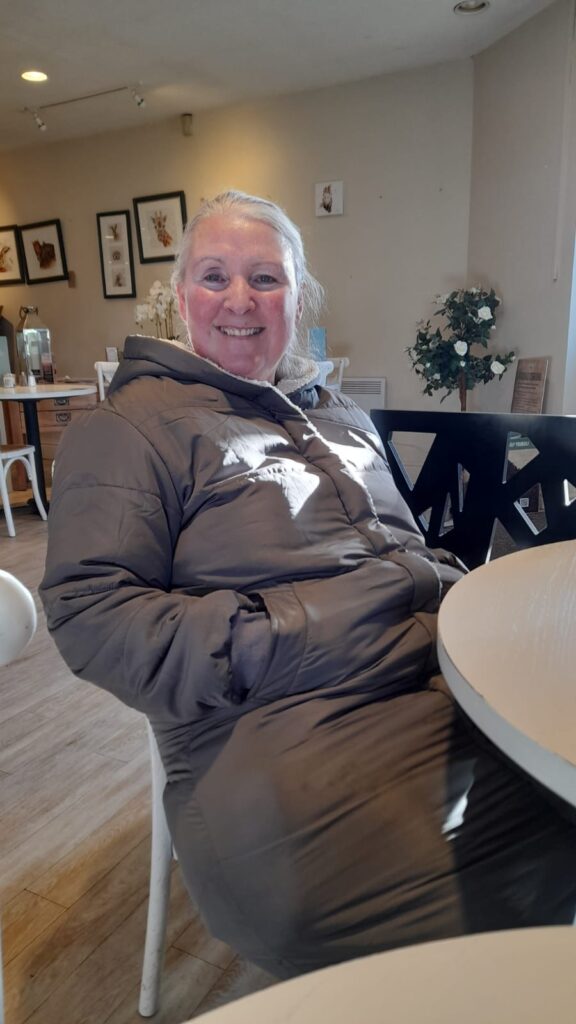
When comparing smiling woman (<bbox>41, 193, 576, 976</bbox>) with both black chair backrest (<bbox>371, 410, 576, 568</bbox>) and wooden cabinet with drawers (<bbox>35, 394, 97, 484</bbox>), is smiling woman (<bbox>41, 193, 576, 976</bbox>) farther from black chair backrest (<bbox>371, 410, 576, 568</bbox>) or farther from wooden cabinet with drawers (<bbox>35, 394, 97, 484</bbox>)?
wooden cabinet with drawers (<bbox>35, 394, 97, 484</bbox>)

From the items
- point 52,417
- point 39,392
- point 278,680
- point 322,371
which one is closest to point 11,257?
point 52,417

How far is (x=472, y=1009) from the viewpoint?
0.97ft

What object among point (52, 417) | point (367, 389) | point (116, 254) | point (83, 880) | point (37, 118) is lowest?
point (83, 880)

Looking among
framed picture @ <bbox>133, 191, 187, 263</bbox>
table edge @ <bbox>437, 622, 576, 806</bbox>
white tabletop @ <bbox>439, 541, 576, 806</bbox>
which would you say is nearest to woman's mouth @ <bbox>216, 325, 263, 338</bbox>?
white tabletop @ <bbox>439, 541, 576, 806</bbox>

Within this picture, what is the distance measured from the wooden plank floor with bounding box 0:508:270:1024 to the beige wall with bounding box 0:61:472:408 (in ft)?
10.8

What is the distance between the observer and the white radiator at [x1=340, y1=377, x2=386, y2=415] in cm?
443

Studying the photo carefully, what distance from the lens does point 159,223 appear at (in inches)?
192

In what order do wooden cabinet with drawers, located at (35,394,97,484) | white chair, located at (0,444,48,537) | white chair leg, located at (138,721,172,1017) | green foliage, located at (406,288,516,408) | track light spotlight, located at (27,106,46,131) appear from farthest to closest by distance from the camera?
1. wooden cabinet with drawers, located at (35,394,97,484)
2. track light spotlight, located at (27,106,46,131)
3. white chair, located at (0,444,48,537)
4. green foliage, located at (406,288,516,408)
5. white chair leg, located at (138,721,172,1017)

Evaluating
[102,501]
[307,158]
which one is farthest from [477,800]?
[307,158]

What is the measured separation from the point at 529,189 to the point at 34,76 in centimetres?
296

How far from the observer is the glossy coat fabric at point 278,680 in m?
0.69

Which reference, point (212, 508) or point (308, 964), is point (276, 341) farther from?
point (308, 964)

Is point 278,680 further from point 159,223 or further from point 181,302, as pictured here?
point 159,223

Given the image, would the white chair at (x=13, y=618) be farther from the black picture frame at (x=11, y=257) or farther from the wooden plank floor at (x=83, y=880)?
the black picture frame at (x=11, y=257)
